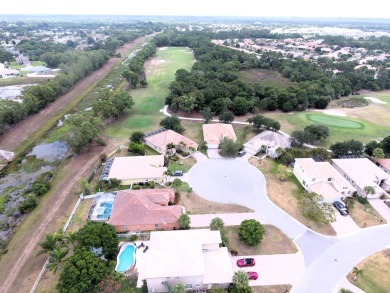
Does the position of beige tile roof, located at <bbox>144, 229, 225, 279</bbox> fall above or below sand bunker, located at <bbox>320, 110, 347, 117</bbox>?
above

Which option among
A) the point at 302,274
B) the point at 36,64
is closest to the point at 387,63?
the point at 302,274

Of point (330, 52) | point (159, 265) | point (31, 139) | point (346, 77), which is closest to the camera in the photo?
point (159, 265)

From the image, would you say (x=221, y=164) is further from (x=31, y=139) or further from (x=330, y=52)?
(x=330, y=52)

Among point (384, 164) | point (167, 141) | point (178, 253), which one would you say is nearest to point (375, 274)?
point (178, 253)

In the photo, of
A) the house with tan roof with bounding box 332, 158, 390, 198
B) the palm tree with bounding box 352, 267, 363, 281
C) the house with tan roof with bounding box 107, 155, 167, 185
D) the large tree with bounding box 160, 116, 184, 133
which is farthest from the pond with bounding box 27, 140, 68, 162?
the house with tan roof with bounding box 332, 158, 390, 198

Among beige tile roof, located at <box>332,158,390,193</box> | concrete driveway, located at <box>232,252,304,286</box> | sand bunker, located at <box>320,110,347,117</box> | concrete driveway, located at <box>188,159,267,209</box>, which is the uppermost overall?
beige tile roof, located at <box>332,158,390,193</box>

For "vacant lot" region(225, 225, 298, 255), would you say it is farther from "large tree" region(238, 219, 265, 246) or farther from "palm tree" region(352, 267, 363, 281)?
"palm tree" region(352, 267, 363, 281)

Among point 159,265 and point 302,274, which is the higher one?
point 159,265
